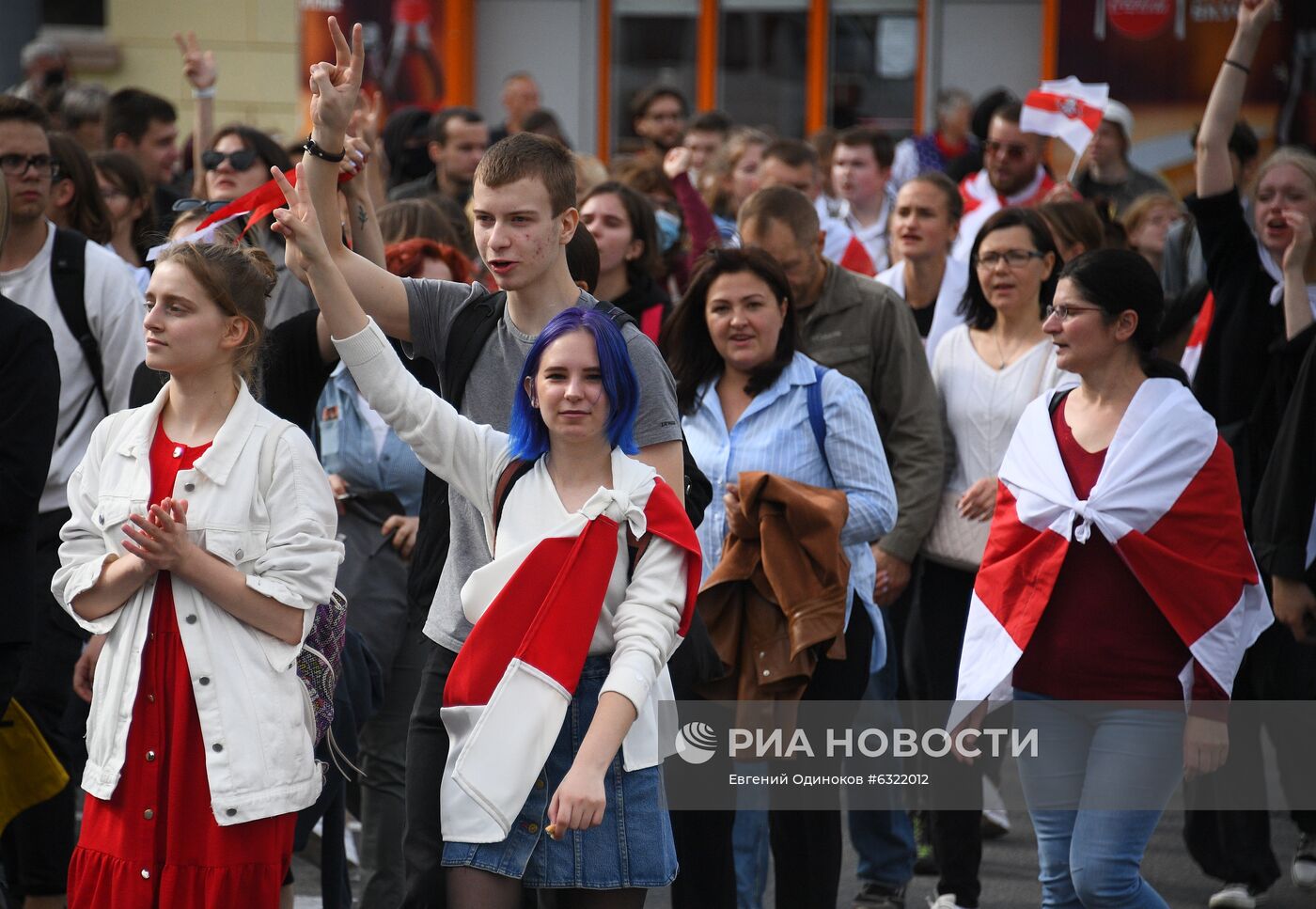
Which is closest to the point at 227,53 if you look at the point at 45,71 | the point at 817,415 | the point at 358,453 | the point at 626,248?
the point at 45,71

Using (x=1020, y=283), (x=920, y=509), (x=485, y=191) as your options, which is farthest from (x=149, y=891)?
(x=1020, y=283)

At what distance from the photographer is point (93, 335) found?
524cm

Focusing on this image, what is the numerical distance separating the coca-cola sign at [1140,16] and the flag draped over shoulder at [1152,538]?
11.3 metres

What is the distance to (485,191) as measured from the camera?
375 cm

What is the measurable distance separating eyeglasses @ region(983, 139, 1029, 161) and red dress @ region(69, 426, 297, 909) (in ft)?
19.8

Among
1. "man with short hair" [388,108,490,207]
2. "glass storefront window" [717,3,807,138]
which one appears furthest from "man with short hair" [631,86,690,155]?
"glass storefront window" [717,3,807,138]

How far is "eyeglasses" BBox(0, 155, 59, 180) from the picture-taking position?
531 centimetres

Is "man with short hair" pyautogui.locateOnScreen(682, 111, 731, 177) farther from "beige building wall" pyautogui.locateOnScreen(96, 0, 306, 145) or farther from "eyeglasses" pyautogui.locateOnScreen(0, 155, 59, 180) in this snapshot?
"beige building wall" pyautogui.locateOnScreen(96, 0, 306, 145)

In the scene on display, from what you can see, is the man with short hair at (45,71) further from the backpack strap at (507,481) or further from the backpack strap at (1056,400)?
the backpack strap at (507,481)

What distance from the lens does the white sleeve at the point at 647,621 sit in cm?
335

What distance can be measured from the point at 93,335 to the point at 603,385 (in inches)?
93.5

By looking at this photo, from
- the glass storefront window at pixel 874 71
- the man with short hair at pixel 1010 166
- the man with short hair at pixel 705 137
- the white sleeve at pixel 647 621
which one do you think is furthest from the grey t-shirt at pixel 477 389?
the glass storefront window at pixel 874 71

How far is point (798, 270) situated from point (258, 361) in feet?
7.18

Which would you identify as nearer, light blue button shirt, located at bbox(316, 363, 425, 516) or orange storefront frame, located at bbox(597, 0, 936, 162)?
light blue button shirt, located at bbox(316, 363, 425, 516)
